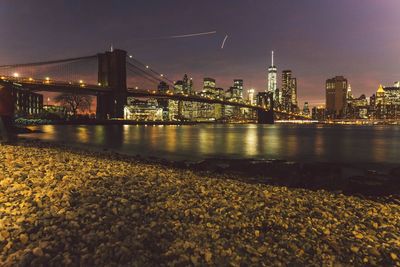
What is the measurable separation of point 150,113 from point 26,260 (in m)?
141

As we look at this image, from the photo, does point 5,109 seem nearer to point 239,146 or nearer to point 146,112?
point 239,146

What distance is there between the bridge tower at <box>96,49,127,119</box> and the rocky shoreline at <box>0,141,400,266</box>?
74341mm

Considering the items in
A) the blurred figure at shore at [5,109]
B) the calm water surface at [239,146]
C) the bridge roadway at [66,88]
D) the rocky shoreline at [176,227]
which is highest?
the bridge roadway at [66,88]

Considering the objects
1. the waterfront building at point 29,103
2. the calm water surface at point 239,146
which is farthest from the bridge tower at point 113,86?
the waterfront building at point 29,103

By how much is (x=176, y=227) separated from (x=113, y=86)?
7913 centimetres

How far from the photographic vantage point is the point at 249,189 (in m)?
8.05

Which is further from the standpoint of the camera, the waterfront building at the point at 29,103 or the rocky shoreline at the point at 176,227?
the waterfront building at the point at 29,103

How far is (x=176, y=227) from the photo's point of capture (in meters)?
4.88

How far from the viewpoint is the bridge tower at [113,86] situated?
260 ft

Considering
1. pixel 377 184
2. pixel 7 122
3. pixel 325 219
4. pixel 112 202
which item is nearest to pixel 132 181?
pixel 112 202

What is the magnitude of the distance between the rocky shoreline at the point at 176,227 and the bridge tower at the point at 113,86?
7434 cm

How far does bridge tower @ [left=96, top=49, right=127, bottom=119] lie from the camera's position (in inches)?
3115

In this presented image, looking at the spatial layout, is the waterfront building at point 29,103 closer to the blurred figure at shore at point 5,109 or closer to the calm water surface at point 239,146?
the calm water surface at point 239,146

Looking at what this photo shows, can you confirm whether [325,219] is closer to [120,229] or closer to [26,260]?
[120,229]
